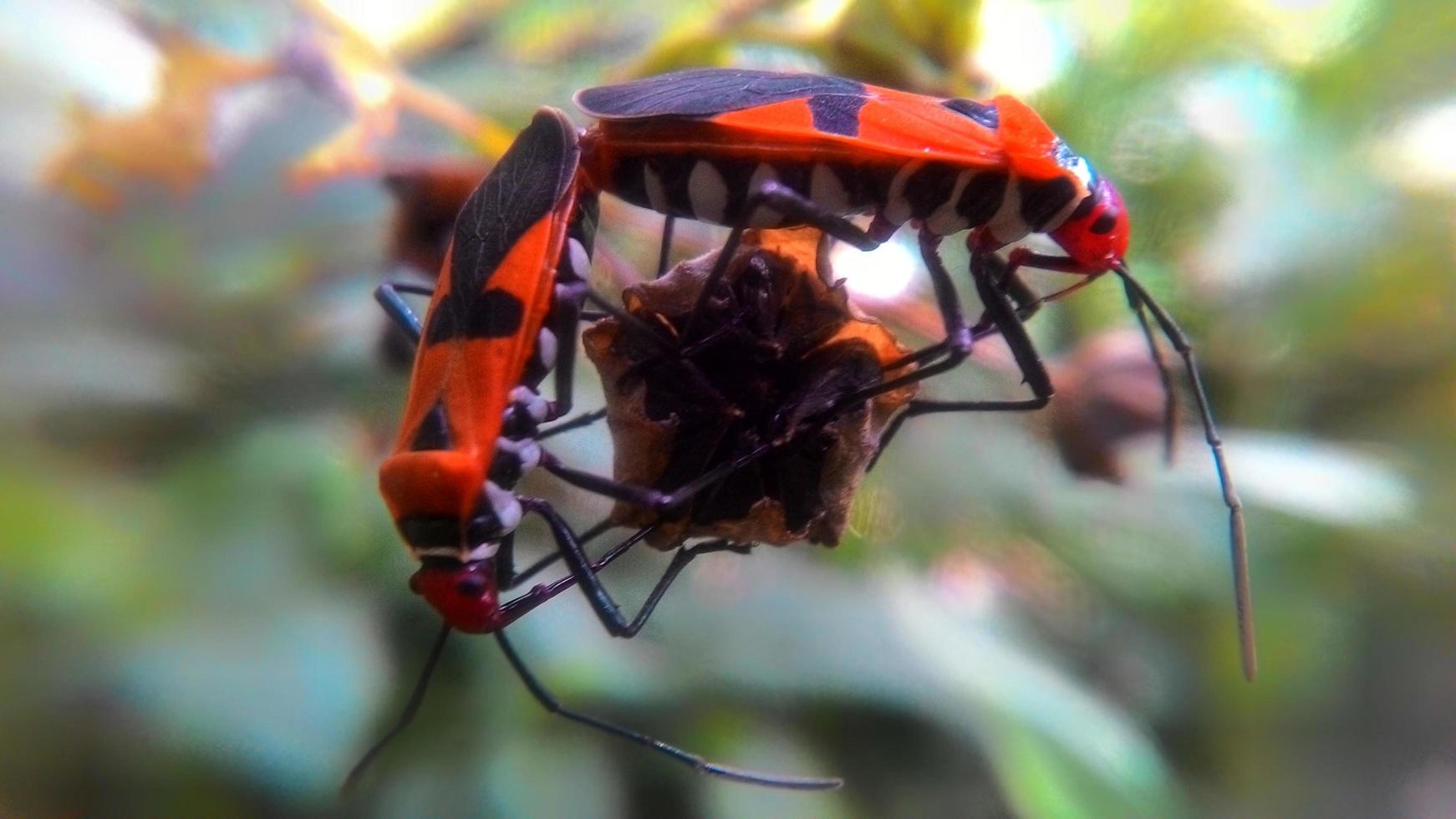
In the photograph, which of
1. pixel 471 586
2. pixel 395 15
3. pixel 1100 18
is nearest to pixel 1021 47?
pixel 1100 18

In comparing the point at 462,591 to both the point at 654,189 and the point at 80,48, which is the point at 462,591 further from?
the point at 80,48

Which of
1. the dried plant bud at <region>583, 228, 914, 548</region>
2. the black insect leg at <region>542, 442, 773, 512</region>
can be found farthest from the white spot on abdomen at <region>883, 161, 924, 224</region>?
the black insect leg at <region>542, 442, 773, 512</region>

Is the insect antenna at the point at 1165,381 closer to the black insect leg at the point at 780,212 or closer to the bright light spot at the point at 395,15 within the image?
the black insect leg at the point at 780,212

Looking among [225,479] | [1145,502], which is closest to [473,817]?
[225,479]

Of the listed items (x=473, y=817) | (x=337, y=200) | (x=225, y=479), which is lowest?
(x=473, y=817)

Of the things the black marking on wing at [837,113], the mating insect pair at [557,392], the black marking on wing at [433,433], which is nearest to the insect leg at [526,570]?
the mating insect pair at [557,392]

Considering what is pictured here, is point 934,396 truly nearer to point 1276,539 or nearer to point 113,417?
point 1276,539
